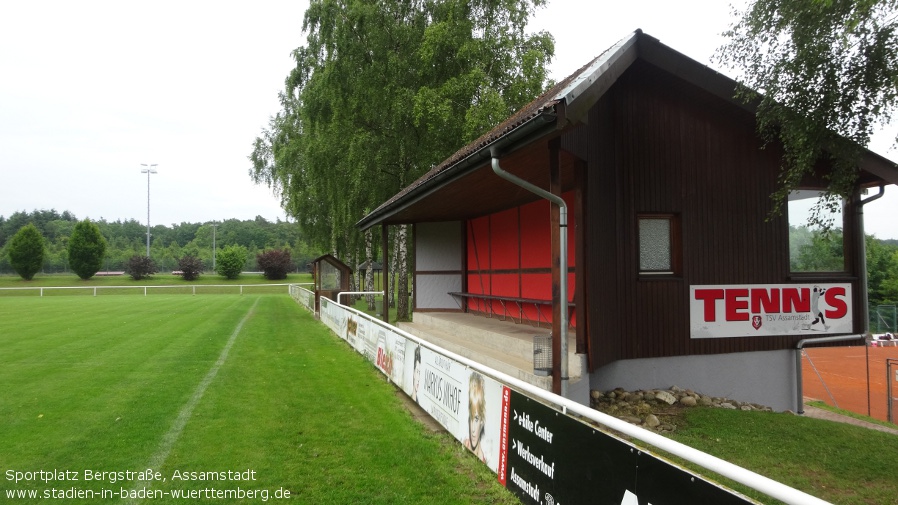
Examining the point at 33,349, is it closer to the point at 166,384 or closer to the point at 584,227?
the point at 166,384

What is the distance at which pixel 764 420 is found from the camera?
752 cm

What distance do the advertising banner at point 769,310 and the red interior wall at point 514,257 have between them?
2018 mm

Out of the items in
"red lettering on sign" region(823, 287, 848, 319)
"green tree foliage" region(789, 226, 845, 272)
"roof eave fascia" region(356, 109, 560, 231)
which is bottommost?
"red lettering on sign" region(823, 287, 848, 319)

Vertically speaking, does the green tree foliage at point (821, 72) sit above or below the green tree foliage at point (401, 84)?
below

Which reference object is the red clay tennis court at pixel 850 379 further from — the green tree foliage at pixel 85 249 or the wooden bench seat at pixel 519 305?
the green tree foliage at pixel 85 249

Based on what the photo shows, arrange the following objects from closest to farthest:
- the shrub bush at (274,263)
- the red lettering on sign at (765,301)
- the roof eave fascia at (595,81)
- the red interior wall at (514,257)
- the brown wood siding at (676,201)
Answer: the roof eave fascia at (595,81) < the brown wood siding at (676,201) < the red lettering on sign at (765,301) < the red interior wall at (514,257) < the shrub bush at (274,263)

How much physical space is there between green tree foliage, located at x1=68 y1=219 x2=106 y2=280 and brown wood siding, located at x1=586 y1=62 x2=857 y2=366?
224 feet

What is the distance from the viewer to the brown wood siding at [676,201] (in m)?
8.47

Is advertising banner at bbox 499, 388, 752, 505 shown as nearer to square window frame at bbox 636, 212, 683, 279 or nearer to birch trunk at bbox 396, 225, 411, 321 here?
square window frame at bbox 636, 212, 683, 279

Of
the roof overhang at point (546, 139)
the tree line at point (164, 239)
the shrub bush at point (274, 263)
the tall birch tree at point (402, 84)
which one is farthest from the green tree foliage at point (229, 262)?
the roof overhang at point (546, 139)

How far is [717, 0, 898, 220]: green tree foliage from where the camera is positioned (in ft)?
19.8

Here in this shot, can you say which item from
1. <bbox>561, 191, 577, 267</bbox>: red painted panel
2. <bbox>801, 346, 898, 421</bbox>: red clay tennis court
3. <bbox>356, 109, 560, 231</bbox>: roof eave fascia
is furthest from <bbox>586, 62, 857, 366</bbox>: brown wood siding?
<bbox>801, 346, 898, 421</bbox>: red clay tennis court

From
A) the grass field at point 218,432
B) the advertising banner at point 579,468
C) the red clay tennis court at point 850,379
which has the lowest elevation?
the red clay tennis court at point 850,379

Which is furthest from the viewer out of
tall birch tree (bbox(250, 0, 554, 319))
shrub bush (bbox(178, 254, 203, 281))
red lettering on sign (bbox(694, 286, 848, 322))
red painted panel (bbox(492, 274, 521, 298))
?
shrub bush (bbox(178, 254, 203, 281))
